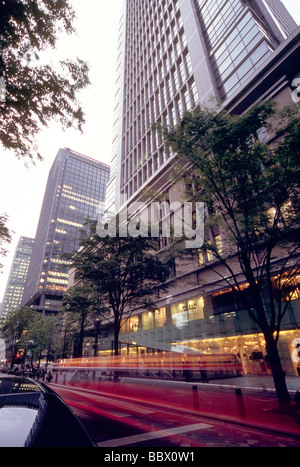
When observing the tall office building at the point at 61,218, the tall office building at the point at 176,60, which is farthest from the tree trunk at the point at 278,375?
the tall office building at the point at 61,218

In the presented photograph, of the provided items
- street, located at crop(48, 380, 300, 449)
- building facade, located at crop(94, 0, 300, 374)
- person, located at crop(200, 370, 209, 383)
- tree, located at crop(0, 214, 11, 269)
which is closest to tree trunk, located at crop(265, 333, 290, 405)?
street, located at crop(48, 380, 300, 449)

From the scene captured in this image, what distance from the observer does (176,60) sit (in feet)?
126

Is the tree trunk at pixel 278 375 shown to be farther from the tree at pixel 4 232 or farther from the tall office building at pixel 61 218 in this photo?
the tall office building at pixel 61 218

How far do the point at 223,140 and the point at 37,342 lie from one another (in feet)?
181

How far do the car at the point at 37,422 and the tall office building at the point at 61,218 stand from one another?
92310 mm

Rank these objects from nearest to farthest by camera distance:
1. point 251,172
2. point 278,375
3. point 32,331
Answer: point 278,375 < point 251,172 < point 32,331

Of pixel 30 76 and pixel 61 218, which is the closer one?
pixel 30 76

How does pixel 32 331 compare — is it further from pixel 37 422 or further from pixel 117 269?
pixel 37 422

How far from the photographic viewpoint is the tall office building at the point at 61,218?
9969cm

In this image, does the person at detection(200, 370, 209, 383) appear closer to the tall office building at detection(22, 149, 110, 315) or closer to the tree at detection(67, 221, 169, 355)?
the tree at detection(67, 221, 169, 355)

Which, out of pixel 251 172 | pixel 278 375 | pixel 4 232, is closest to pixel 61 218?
pixel 4 232

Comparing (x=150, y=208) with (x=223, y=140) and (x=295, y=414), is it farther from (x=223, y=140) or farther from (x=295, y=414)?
(x=295, y=414)

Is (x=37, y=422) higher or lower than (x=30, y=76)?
lower

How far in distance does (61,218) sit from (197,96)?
9636 cm
